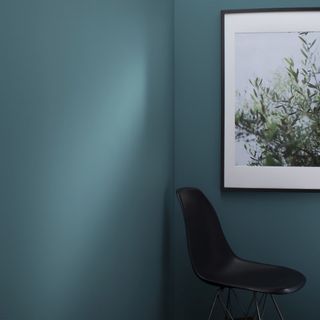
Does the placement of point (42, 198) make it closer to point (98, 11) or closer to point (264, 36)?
point (98, 11)

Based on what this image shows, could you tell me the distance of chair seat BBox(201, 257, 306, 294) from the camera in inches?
81.8

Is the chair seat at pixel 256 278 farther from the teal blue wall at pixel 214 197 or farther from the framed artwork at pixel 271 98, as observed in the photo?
the framed artwork at pixel 271 98

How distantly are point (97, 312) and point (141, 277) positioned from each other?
63 centimetres

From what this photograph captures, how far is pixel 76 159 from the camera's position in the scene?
45.2 inches

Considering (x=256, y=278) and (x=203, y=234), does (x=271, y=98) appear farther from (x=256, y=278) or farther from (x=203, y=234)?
(x=256, y=278)

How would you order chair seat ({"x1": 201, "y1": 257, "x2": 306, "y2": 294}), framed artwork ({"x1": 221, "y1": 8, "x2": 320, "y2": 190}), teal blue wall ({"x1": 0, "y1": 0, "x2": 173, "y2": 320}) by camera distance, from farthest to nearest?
framed artwork ({"x1": 221, "y1": 8, "x2": 320, "y2": 190}), chair seat ({"x1": 201, "y1": 257, "x2": 306, "y2": 294}), teal blue wall ({"x1": 0, "y1": 0, "x2": 173, "y2": 320})

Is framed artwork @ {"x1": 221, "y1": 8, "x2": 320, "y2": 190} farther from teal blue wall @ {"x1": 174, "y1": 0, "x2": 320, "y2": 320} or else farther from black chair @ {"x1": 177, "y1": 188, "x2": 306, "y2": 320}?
black chair @ {"x1": 177, "y1": 188, "x2": 306, "y2": 320}

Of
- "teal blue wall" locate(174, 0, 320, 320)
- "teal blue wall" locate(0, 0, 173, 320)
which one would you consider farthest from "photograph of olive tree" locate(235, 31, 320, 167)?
"teal blue wall" locate(0, 0, 173, 320)

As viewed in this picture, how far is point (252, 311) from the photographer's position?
279cm

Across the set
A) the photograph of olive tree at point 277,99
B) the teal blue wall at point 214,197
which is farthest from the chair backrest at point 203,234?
the photograph of olive tree at point 277,99

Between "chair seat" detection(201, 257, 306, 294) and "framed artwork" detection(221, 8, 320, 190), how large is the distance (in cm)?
54

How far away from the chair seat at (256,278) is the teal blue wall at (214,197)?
38 cm

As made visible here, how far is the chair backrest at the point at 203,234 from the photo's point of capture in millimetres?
2336

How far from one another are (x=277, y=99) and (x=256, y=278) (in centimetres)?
111
